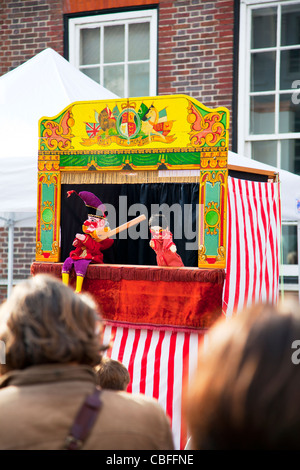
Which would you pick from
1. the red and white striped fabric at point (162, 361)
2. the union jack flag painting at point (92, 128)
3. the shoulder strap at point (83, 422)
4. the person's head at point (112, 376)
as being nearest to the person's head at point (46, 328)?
the shoulder strap at point (83, 422)

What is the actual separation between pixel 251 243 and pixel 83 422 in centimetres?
265

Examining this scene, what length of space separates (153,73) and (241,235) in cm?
374

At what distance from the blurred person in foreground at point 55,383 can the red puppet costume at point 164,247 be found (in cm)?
199

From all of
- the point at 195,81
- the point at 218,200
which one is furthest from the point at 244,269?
the point at 195,81

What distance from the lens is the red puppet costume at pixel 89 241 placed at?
3553 millimetres

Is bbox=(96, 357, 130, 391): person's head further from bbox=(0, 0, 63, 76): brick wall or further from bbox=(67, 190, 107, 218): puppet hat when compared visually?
bbox=(0, 0, 63, 76): brick wall

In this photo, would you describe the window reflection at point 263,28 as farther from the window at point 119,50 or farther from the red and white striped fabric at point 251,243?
the red and white striped fabric at point 251,243

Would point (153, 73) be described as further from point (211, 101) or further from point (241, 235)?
point (241, 235)

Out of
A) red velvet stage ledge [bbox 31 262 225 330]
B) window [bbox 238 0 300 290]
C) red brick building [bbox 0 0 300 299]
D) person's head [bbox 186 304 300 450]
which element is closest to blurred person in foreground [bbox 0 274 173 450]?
person's head [bbox 186 304 300 450]

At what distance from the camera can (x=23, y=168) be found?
13.3 feet

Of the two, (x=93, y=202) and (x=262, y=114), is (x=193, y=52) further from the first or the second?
(x=93, y=202)

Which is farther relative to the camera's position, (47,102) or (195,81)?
(195,81)

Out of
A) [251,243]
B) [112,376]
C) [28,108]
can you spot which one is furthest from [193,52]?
[112,376]

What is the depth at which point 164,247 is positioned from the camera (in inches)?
135
